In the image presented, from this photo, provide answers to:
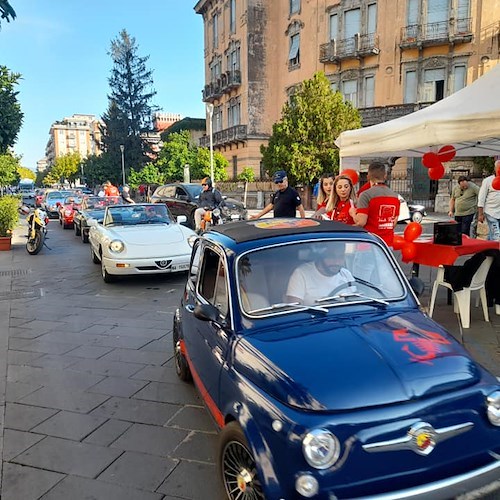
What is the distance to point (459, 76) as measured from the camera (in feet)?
90.5

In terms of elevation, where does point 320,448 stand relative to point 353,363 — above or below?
below

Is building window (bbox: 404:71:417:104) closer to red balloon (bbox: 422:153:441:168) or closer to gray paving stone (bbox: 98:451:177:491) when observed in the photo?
red balloon (bbox: 422:153:441:168)

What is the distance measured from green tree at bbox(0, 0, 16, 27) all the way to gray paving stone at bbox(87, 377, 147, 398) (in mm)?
4529

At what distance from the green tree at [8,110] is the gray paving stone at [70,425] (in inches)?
609

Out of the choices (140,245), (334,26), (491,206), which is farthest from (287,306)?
(334,26)

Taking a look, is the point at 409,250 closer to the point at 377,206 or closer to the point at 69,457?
the point at 377,206

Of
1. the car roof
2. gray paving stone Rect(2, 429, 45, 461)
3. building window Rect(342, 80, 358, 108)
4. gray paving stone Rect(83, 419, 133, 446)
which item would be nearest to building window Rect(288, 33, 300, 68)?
building window Rect(342, 80, 358, 108)

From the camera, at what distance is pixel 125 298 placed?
7.64 meters

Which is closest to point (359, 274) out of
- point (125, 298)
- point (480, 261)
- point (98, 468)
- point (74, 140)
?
point (98, 468)

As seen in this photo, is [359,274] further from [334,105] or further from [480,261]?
[334,105]

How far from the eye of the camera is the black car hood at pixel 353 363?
2.10 meters

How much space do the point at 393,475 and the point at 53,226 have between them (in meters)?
22.1

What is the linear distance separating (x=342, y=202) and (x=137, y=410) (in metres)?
3.42

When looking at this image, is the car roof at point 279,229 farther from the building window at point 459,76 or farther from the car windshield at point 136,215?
the building window at point 459,76
